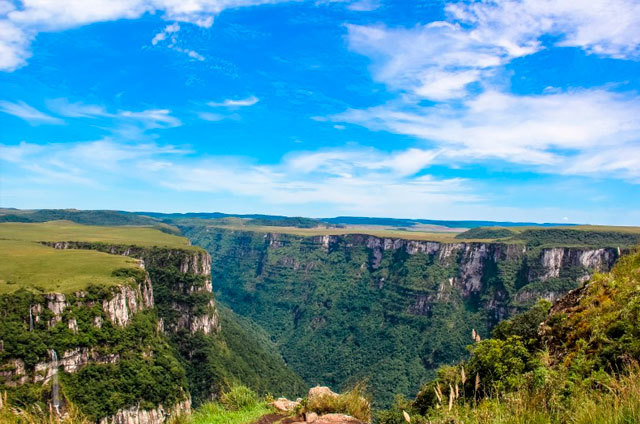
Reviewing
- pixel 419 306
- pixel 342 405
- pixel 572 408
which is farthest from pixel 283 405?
pixel 419 306

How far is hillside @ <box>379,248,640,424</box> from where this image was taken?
5113 mm

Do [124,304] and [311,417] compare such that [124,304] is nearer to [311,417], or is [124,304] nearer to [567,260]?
[311,417]

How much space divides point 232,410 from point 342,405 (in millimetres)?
3744

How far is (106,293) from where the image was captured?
66.1m

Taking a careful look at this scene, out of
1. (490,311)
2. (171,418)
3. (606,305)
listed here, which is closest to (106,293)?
(171,418)

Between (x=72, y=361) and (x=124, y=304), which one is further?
(x=124, y=304)

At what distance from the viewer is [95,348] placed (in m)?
60.9

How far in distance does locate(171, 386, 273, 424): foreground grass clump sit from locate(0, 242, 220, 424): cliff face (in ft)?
126

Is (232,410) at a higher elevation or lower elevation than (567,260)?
higher

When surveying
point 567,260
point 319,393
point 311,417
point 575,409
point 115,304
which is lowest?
point 115,304

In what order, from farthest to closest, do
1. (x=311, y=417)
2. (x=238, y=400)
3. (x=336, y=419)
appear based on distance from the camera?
1. (x=238, y=400)
2. (x=311, y=417)
3. (x=336, y=419)

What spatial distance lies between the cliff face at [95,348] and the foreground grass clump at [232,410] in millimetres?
38385

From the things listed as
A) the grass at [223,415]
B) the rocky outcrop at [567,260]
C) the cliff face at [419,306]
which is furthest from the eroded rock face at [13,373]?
the rocky outcrop at [567,260]

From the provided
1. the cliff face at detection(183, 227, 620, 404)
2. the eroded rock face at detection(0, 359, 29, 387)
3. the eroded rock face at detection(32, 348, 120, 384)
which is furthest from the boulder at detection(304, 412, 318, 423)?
the cliff face at detection(183, 227, 620, 404)
